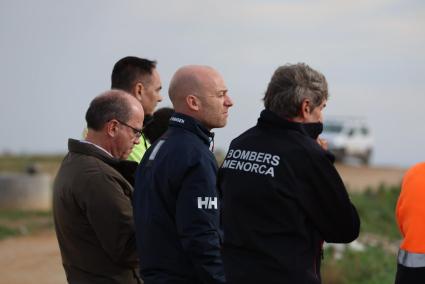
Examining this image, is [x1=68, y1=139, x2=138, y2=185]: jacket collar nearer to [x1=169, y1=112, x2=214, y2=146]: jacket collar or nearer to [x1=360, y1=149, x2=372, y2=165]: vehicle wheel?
[x1=169, y1=112, x2=214, y2=146]: jacket collar

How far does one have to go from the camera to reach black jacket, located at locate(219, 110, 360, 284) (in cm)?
506

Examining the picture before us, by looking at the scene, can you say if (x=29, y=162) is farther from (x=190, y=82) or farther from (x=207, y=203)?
(x=207, y=203)

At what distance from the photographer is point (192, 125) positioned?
5555 mm

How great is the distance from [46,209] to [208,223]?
53.7ft

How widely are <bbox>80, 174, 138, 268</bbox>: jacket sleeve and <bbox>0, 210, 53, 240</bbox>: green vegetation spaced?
1156 cm

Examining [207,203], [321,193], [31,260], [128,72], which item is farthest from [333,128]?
[321,193]

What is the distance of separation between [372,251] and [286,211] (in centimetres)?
1112

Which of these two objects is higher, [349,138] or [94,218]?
[94,218]

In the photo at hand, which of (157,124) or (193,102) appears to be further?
(157,124)

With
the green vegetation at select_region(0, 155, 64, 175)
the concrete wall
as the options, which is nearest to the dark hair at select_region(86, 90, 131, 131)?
the concrete wall

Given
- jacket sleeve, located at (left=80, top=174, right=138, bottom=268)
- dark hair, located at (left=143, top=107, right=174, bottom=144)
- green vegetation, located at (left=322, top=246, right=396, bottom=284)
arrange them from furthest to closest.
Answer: green vegetation, located at (left=322, top=246, right=396, bottom=284), dark hair, located at (left=143, top=107, right=174, bottom=144), jacket sleeve, located at (left=80, top=174, right=138, bottom=268)

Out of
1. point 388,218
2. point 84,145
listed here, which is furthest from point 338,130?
point 84,145

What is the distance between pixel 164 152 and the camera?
18.0 feet

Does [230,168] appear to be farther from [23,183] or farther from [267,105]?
[23,183]
